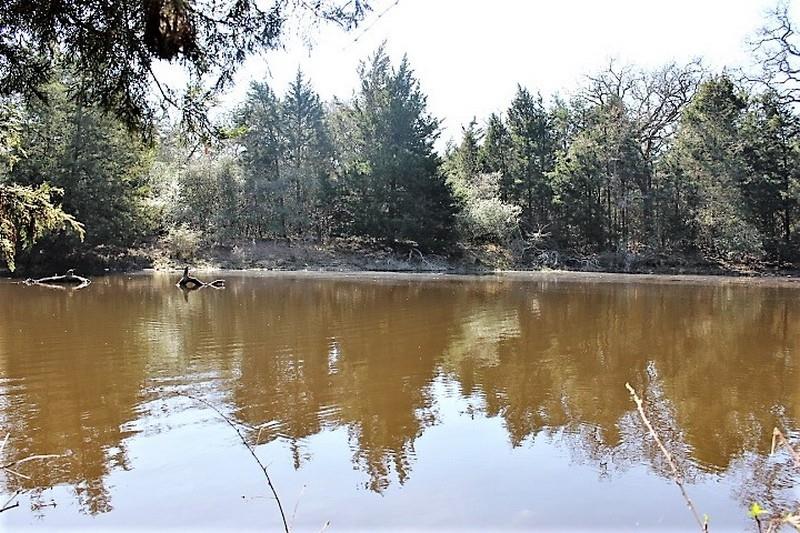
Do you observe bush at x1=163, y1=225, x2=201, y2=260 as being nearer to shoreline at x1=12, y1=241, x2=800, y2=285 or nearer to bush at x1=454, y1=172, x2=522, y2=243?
shoreline at x1=12, y1=241, x2=800, y2=285

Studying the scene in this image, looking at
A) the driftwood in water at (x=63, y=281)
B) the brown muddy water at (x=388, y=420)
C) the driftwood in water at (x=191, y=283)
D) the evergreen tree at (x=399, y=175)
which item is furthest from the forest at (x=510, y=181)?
the brown muddy water at (x=388, y=420)

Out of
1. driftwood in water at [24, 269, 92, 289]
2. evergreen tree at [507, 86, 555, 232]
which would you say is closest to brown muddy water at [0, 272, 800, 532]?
driftwood in water at [24, 269, 92, 289]

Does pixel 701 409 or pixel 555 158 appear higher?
pixel 555 158

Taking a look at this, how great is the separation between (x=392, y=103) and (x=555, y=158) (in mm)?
9500

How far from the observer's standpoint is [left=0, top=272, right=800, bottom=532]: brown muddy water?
443cm

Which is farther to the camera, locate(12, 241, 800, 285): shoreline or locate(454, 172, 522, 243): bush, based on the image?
locate(454, 172, 522, 243): bush

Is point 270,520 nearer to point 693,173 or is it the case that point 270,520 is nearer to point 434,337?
point 434,337

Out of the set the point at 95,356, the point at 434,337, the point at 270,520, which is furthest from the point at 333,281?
the point at 270,520

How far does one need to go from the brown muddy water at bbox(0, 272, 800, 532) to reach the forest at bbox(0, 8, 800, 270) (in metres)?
17.9

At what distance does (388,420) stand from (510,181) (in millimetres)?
30748

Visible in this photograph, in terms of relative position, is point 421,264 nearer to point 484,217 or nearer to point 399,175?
point 484,217

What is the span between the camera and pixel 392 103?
31625 mm

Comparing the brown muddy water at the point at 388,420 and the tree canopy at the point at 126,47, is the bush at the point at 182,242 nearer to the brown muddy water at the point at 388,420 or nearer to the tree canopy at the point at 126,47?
the brown muddy water at the point at 388,420

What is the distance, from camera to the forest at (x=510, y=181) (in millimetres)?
29594
